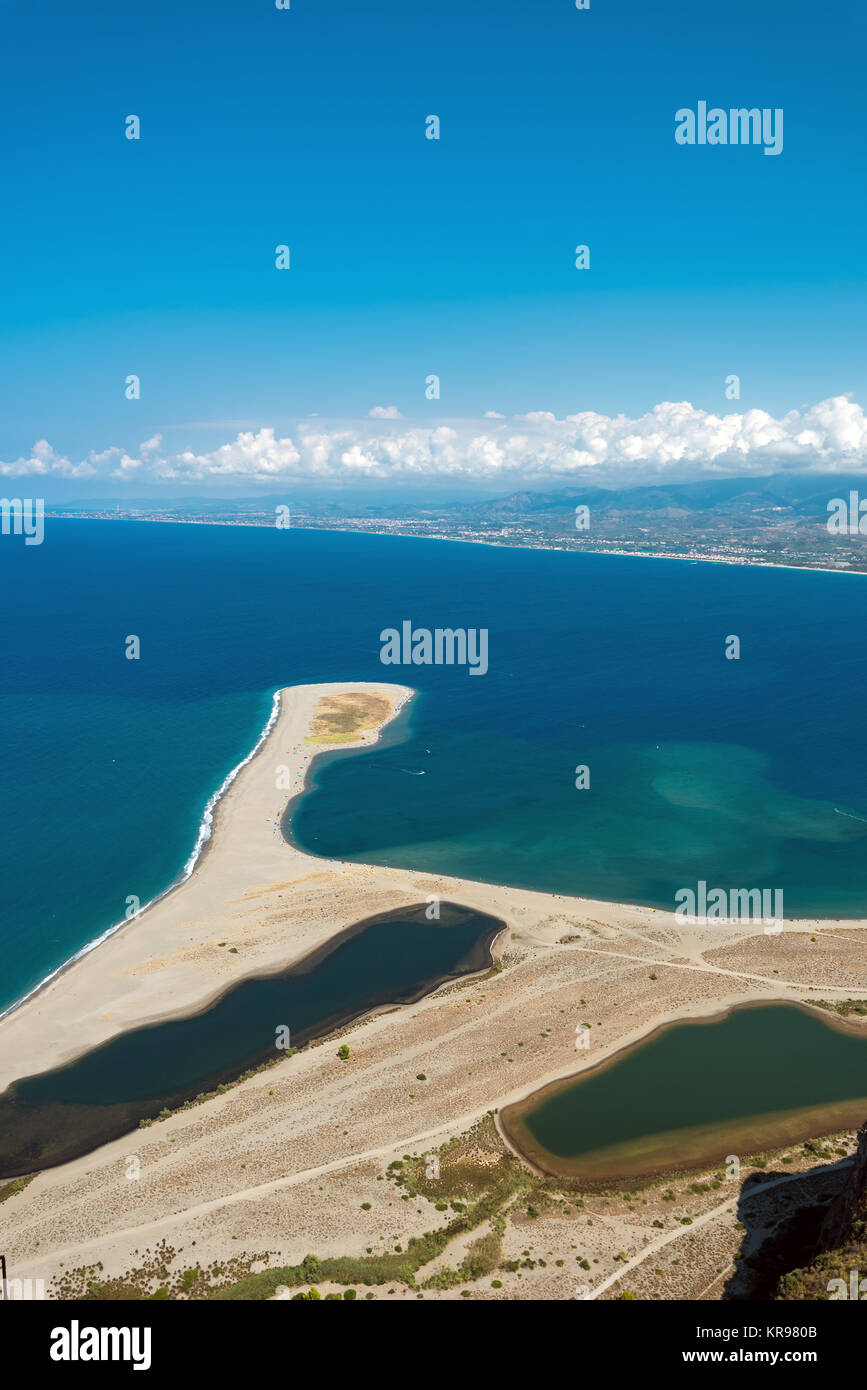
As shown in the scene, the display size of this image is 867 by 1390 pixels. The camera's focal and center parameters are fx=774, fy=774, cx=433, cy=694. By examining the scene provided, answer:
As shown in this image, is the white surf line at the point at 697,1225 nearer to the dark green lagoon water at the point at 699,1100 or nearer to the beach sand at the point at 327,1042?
the beach sand at the point at 327,1042

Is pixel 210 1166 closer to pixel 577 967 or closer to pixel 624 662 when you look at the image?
pixel 577 967

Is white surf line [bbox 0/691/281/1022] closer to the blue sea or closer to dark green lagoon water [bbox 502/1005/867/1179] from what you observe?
the blue sea

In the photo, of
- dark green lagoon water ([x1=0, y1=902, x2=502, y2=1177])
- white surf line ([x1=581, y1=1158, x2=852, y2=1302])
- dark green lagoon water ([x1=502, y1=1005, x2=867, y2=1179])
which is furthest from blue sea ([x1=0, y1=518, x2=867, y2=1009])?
white surf line ([x1=581, y1=1158, x2=852, y2=1302])

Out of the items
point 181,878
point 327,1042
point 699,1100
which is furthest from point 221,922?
point 699,1100

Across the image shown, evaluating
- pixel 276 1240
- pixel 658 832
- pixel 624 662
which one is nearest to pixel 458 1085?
pixel 276 1240

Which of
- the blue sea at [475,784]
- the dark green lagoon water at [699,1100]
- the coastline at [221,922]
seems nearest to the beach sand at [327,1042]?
the coastline at [221,922]
